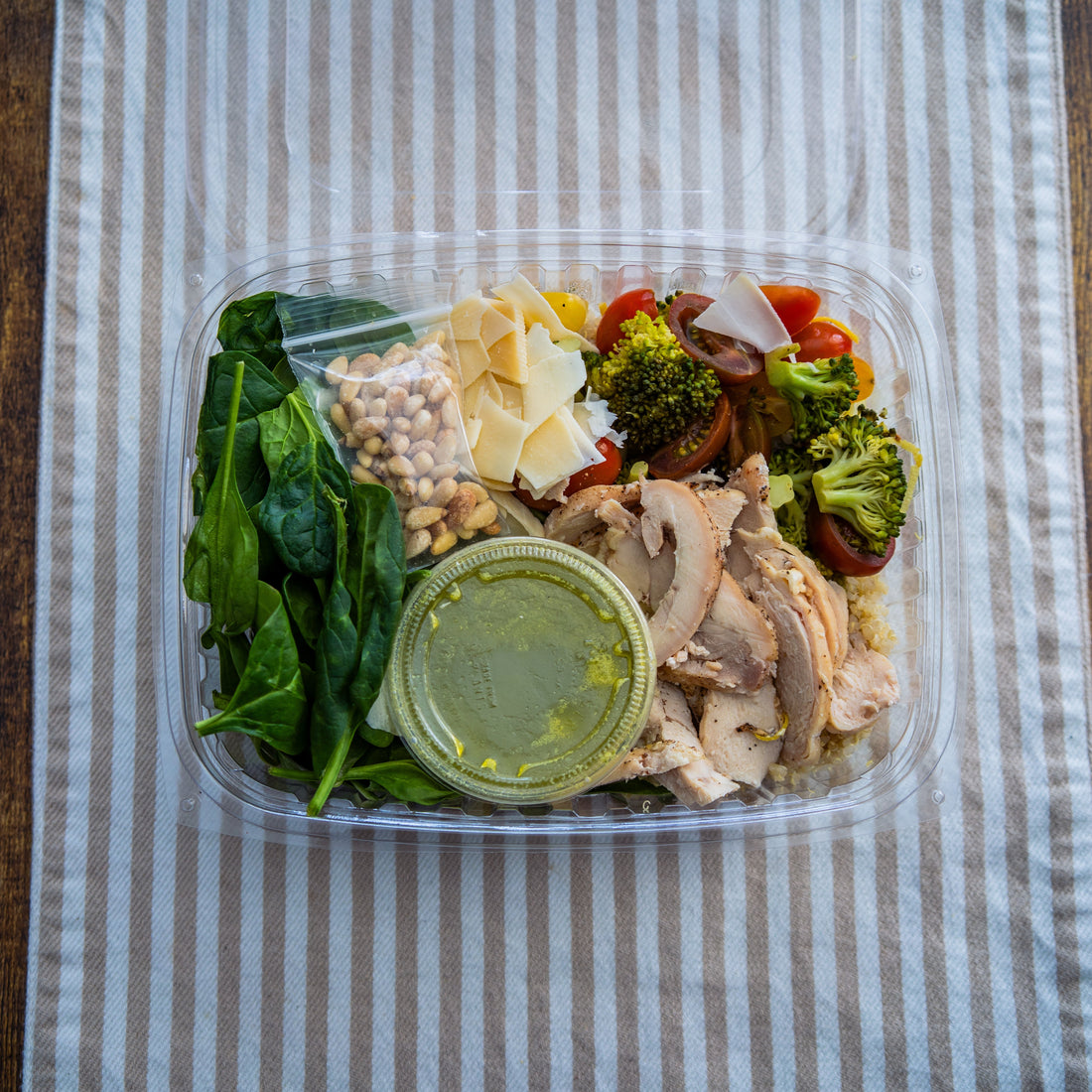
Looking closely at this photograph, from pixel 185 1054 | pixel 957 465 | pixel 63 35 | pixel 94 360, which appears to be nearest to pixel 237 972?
pixel 185 1054

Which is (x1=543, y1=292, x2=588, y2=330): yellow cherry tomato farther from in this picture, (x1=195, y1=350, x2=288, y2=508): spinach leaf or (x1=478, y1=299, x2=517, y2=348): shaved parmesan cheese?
(x1=195, y1=350, x2=288, y2=508): spinach leaf

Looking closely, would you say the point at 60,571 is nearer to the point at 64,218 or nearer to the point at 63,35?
the point at 64,218

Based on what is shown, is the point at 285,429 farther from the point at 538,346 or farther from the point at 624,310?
the point at 624,310

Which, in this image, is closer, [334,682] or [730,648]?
[334,682]

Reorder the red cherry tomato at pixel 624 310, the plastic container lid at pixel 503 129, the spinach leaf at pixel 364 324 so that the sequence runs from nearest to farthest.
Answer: the spinach leaf at pixel 364 324, the red cherry tomato at pixel 624 310, the plastic container lid at pixel 503 129

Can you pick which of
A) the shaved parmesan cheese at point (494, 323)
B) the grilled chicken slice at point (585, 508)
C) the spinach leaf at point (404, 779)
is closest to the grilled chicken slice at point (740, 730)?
the grilled chicken slice at point (585, 508)

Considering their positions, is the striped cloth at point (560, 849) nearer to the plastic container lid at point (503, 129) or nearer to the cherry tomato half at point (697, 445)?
the plastic container lid at point (503, 129)

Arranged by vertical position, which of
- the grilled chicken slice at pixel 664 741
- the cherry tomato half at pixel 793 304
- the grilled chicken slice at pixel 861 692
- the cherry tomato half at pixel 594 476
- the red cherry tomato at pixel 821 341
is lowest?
the grilled chicken slice at pixel 664 741

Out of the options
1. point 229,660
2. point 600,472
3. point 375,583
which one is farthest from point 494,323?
point 229,660
